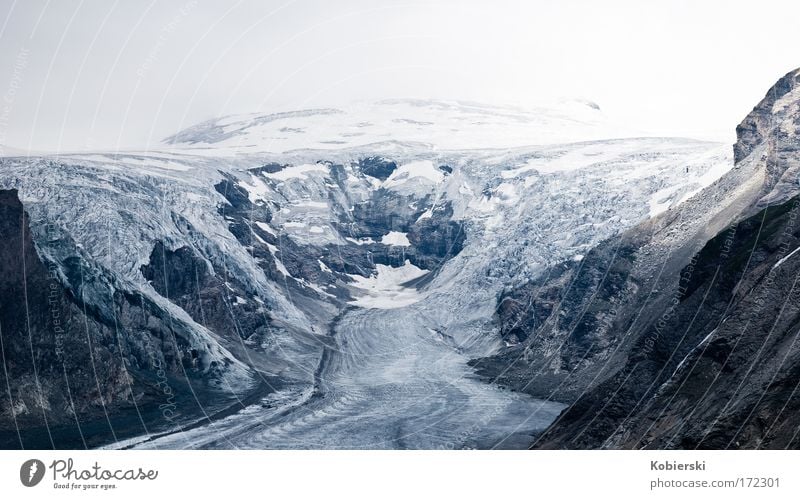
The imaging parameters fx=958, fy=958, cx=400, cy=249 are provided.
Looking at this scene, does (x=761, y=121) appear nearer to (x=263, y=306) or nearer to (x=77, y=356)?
(x=263, y=306)

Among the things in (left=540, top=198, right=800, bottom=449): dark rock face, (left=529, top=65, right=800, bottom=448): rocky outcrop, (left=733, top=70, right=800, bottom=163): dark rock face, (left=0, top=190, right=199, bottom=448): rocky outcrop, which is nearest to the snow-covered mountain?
(left=0, top=190, right=199, bottom=448): rocky outcrop

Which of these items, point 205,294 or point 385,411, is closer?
point 385,411

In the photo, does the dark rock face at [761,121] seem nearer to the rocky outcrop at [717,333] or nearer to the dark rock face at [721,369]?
the rocky outcrop at [717,333]

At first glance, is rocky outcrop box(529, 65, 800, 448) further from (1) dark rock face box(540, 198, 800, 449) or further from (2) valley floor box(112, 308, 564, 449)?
(2) valley floor box(112, 308, 564, 449)

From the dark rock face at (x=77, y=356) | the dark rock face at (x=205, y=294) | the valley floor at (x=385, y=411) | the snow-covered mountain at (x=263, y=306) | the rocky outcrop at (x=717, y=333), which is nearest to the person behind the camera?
the rocky outcrop at (x=717, y=333)

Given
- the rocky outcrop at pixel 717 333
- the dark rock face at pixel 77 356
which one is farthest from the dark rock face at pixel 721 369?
the dark rock face at pixel 77 356

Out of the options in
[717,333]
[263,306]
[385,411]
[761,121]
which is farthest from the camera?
[263,306]

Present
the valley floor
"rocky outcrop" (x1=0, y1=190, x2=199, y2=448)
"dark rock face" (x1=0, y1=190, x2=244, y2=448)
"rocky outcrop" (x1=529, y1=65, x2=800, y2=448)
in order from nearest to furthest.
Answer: "rocky outcrop" (x1=529, y1=65, x2=800, y2=448) → "rocky outcrop" (x1=0, y1=190, x2=199, y2=448) → "dark rock face" (x1=0, y1=190, x2=244, y2=448) → the valley floor

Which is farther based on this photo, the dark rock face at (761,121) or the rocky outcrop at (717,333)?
the dark rock face at (761,121)

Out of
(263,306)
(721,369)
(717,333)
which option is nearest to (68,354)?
(263,306)

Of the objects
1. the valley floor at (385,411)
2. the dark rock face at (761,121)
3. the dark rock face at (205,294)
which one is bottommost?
the valley floor at (385,411)
